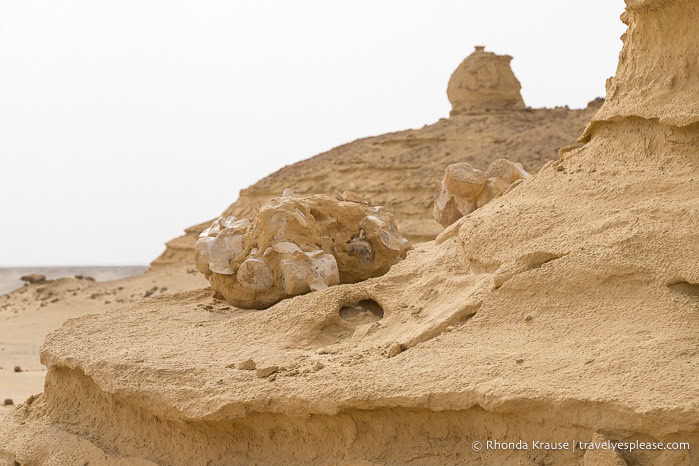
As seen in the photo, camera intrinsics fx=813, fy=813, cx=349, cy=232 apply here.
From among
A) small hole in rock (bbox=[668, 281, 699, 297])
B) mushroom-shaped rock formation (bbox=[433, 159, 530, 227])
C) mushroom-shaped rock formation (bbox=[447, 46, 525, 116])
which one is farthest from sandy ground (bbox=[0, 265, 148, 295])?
small hole in rock (bbox=[668, 281, 699, 297])

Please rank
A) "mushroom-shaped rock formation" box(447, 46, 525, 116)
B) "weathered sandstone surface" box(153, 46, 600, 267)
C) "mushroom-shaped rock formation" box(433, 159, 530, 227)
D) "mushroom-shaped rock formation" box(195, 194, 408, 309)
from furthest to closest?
"mushroom-shaped rock formation" box(447, 46, 525, 116), "weathered sandstone surface" box(153, 46, 600, 267), "mushroom-shaped rock formation" box(433, 159, 530, 227), "mushroom-shaped rock formation" box(195, 194, 408, 309)

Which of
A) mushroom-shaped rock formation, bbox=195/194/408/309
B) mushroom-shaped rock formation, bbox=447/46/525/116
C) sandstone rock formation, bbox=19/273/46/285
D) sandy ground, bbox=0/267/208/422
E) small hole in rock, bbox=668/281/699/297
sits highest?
mushroom-shaped rock formation, bbox=447/46/525/116

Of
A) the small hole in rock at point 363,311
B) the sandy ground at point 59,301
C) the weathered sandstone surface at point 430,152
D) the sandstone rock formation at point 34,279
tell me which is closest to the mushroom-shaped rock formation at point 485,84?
the weathered sandstone surface at point 430,152

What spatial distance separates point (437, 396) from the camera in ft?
7.94

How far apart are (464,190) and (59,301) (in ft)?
40.6

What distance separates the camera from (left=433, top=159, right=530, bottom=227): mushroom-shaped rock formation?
4566mm

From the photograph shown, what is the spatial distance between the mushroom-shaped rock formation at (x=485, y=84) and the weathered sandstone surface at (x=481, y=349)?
Answer: 50.9 feet

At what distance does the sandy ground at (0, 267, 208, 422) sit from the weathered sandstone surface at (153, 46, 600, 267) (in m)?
1.30

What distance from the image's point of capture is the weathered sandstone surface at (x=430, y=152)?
15.7 m

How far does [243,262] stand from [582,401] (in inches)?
84.5

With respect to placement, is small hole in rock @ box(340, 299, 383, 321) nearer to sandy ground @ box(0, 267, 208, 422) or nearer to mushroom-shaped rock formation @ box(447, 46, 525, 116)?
sandy ground @ box(0, 267, 208, 422)

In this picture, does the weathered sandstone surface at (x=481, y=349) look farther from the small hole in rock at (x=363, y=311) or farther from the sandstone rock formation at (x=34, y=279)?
the sandstone rock formation at (x=34, y=279)

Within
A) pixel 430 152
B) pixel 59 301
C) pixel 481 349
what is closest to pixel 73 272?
pixel 59 301

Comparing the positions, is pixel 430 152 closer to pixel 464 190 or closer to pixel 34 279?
pixel 34 279
